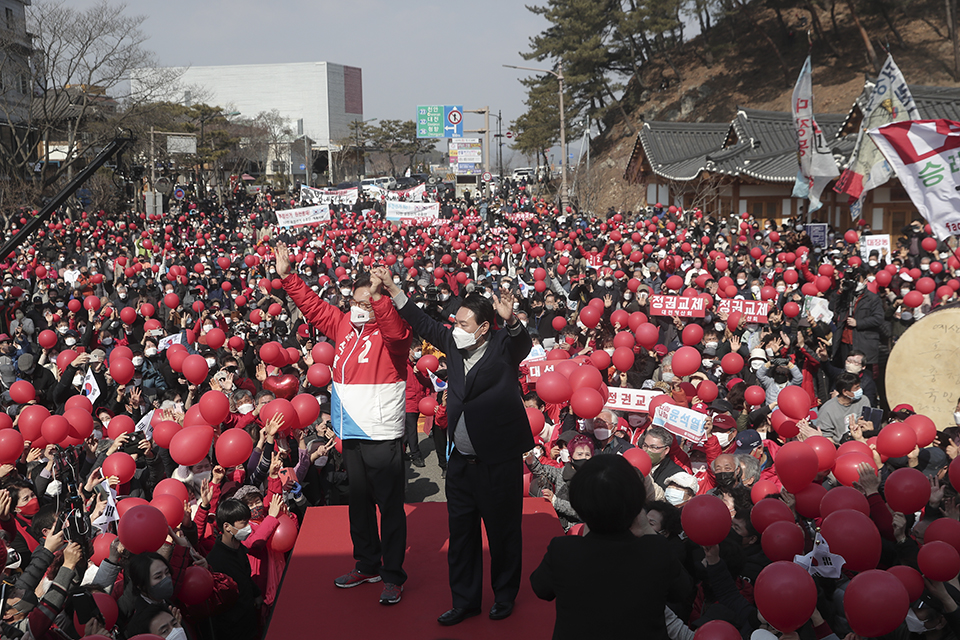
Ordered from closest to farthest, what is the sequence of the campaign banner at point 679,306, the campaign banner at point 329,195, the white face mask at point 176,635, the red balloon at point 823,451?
the white face mask at point 176,635 < the red balloon at point 823,451 < the campaign banner at point 679,306 < the campaign banner at point 329,195

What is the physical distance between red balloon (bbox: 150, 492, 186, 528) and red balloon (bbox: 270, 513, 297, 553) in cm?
53

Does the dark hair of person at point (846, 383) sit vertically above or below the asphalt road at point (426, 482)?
above

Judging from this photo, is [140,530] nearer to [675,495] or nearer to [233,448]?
[233,448]

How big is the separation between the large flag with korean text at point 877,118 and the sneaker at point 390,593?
10611 millimetres

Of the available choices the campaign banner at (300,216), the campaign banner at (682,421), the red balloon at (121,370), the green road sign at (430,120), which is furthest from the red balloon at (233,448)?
the green road sign at (430,120)

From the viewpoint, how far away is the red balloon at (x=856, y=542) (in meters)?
3.20

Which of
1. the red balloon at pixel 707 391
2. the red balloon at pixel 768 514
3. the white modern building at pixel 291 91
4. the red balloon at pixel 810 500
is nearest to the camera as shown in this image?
the red balloon at pixel 768 514

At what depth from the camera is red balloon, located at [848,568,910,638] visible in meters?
2.77

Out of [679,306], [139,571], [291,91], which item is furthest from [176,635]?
[291,91]

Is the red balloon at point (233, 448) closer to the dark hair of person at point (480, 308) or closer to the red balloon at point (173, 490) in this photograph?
the red balloon at point (173, 490)

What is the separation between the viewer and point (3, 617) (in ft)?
10.6

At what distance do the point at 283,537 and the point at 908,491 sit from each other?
3.34 metres

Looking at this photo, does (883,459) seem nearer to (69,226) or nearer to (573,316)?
(573,316)

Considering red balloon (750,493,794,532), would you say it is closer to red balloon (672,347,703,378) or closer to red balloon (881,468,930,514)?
red balloon (881,468,930,514)
